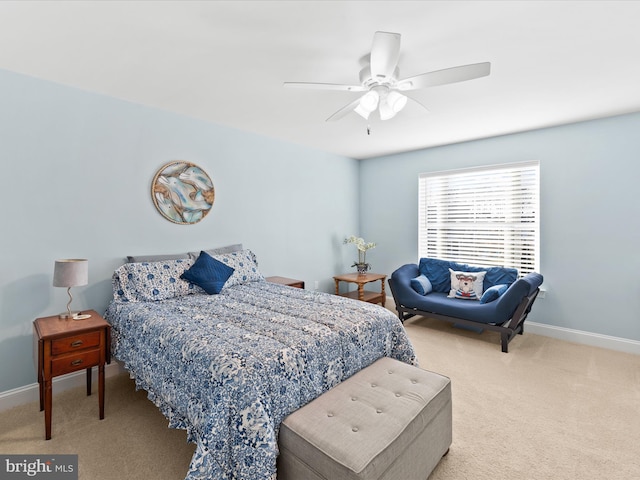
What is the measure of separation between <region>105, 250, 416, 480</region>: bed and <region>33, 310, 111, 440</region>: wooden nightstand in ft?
0.57

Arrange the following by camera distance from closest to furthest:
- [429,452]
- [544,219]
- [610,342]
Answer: [429,452] < [610,342] < [544,219]

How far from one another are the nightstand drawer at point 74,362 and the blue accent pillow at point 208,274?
36.8 inches

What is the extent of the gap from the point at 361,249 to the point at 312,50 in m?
3.47

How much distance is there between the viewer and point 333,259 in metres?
5.20

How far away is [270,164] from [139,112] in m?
1.60

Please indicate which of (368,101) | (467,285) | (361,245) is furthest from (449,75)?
(361,245)

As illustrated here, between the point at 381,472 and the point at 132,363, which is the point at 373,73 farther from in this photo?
the point at 132,363

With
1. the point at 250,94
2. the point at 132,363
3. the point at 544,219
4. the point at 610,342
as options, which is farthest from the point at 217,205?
the point at 610,342

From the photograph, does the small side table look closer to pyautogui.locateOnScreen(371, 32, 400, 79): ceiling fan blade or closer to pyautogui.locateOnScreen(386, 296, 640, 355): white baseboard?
pyautogui.locateOnScreen(386, 296, 640, 355): white baseboard

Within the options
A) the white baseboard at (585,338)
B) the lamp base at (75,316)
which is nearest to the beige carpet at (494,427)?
the white baseboard at (585,338)

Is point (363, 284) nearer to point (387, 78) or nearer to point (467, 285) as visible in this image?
point (467, 285)

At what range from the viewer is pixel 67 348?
2.15 meters

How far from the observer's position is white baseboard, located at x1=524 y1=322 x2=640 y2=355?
11.1ft

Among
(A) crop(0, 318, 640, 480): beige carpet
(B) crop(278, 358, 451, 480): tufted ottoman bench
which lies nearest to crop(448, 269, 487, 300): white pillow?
(A) crop(0, 318, 640, 480): beige carpet
